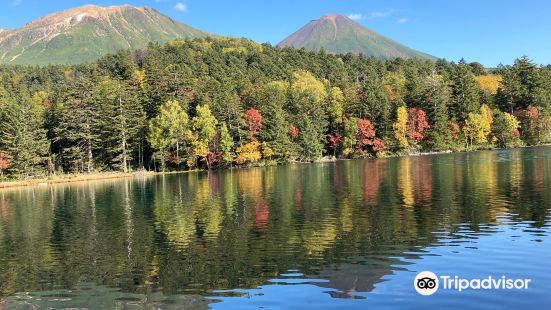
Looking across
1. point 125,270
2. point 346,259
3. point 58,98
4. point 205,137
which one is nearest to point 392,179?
point 346,259

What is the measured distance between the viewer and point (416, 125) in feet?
326

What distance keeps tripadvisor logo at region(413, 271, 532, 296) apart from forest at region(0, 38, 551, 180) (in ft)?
230

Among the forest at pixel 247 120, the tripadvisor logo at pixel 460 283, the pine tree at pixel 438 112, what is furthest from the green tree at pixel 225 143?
the tripadvisor logo at pixel 460 283

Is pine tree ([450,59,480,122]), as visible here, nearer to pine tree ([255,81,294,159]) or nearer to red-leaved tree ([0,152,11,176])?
pine tree ([255,81,294,159])

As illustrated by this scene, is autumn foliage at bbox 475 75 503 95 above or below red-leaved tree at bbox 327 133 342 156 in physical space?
above

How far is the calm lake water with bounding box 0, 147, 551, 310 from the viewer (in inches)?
504

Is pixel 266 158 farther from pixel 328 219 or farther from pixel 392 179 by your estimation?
pixel 328 219

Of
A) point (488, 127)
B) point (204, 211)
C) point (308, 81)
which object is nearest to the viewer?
point (204, 211)

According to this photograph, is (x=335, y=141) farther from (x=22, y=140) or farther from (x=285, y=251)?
(x=285, y=251)

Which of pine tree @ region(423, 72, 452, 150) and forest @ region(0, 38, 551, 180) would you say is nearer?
forest @ region(0, 38, 551, 180)

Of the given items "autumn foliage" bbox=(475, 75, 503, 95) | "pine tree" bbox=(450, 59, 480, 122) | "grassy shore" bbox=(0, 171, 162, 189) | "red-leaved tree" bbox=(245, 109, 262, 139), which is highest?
"autumn foliage" bbox=(475, 75, 503, 95)

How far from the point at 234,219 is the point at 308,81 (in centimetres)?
9816

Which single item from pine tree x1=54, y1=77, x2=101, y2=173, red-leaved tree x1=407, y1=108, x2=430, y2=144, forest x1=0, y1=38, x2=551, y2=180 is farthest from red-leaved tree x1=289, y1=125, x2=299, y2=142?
pine tree x1=54, y1=77, x2=101, y2=173

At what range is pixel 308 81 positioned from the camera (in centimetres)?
12062
